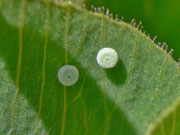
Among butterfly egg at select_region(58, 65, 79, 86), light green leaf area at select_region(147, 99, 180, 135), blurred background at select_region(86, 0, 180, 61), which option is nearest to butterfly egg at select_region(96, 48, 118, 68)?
butterfly egg at select_region(58, 65, 79, 86)

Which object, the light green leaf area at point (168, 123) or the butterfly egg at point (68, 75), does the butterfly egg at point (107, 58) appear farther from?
the light green leaf area at point (168, 123)

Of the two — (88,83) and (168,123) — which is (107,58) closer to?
(88,83)

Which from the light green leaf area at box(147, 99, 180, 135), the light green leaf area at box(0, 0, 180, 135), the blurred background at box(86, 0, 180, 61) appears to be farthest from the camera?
the blurred background at box(86, 0, 180, 61)

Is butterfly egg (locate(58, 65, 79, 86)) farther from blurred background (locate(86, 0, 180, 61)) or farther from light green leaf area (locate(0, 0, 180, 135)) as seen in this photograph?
blurred background (locate(86, 0, 180, 61))

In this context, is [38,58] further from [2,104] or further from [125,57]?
[125,57]

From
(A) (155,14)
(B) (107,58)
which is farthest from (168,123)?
(A) (155,14)

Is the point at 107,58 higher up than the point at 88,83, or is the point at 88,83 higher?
the point at 107,58
